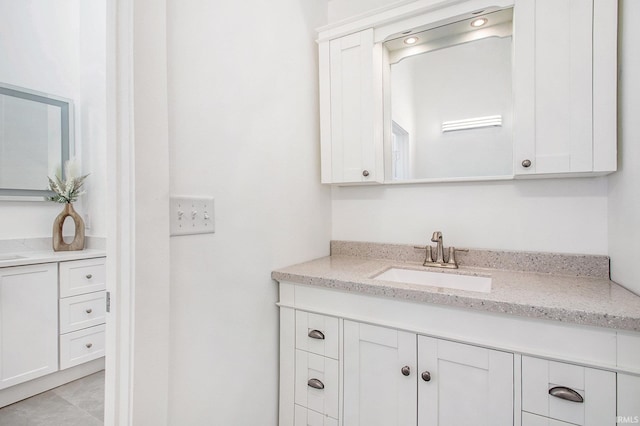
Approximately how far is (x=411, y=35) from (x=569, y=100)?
75 cm

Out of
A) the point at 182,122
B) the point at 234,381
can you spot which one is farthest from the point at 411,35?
the point at 234,381

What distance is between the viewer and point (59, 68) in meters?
2.42

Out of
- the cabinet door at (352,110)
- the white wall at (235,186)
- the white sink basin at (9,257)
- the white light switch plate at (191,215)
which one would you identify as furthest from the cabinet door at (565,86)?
the white sink basin at (9,257)

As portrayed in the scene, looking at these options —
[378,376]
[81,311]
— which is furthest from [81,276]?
[378,376]

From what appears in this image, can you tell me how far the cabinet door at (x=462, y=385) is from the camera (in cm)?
93

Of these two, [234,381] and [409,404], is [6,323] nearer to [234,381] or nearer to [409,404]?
[234,381]

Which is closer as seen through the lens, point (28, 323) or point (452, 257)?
point (452, 257)

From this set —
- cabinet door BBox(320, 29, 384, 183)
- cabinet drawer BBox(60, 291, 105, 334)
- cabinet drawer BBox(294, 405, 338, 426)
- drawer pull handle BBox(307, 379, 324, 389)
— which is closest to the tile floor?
cabinet drawer BBox(60, 291, 105, 334)

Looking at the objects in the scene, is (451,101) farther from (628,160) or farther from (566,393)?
(566,393)

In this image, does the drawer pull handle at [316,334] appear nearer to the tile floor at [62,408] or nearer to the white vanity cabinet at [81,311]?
the tile floor at [62,408]

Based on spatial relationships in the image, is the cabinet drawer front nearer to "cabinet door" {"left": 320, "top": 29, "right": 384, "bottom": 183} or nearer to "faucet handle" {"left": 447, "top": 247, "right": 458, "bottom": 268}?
"faucet handle" {"left": 447, "top": 247, "right": 458, "bottom": 268}

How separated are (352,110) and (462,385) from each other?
4.09 ft

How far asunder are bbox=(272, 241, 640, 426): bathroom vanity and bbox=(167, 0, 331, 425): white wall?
15 centimetres

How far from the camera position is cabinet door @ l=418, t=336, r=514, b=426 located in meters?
0.93
